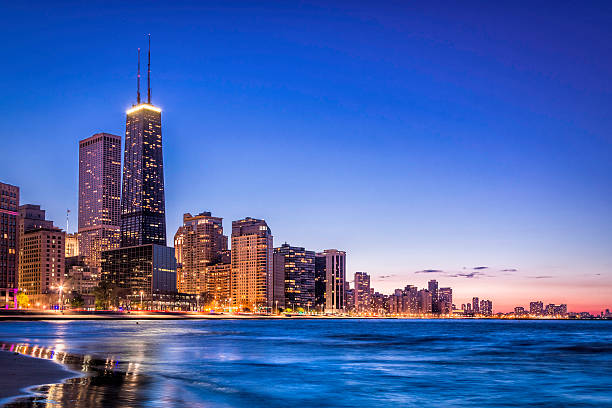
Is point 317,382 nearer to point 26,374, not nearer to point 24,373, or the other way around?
point 26,374

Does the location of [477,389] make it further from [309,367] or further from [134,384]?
[134,384]

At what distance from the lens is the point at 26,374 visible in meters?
33.8

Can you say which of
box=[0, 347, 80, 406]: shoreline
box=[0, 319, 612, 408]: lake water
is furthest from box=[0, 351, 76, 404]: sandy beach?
box=[0, 319, 612, 408]: lake water

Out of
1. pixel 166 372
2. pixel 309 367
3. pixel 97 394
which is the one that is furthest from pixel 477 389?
pixel 97 394

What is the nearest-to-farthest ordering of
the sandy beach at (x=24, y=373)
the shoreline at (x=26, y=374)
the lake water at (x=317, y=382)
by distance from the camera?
the shoreline at (x=26, y=374) < the sandy beach at (x=24, y=373) < the lake water at (x=317, y=382)

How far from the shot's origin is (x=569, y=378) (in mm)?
46688

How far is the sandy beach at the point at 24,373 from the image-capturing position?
27.8 meters

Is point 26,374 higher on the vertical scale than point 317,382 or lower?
higher

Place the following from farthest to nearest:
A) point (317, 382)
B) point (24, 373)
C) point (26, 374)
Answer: point (317, 382)
point (24, 373)
point (26, 374)

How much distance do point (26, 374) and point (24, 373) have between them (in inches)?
21.3

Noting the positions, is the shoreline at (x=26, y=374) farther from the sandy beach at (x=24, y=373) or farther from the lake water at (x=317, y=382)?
the lake water at (x=317, y=382)

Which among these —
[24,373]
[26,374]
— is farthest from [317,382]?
[24,373]

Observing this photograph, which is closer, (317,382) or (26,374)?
(26,374)

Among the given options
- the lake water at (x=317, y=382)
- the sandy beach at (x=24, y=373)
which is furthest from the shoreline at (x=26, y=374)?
the lake water at (x=317, y=382)
